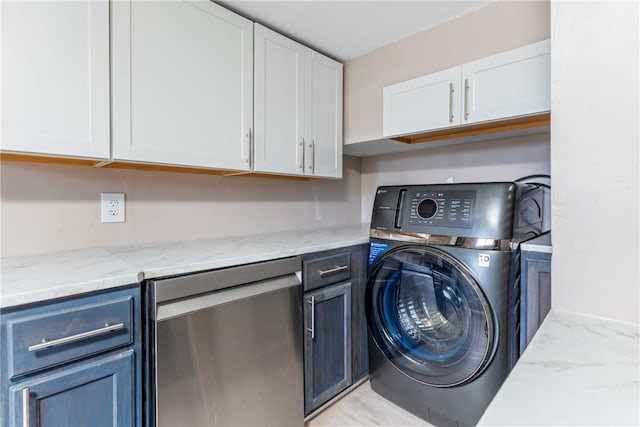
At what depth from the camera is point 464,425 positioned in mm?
1457

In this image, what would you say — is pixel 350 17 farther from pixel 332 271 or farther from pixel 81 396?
pixel 81 396

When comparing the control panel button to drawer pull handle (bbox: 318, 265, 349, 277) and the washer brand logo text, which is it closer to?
the washer brand logo text

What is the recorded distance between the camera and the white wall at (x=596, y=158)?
741mm

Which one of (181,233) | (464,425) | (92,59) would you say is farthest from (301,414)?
(92,59)

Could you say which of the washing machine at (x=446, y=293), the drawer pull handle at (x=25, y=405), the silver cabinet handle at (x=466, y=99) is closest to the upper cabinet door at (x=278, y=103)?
the washing machine at (x=446, y=293)

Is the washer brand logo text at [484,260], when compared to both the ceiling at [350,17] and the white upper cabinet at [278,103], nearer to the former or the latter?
the white upper cabinet at [278,103]

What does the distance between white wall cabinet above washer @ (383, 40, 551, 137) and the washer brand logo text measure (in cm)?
69

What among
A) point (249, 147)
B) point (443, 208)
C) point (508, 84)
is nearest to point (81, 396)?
point (249, 147)

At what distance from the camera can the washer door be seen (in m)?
1.41

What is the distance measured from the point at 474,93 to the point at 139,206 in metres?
1.78

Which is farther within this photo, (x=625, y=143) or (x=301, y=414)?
(x=301, y=414)

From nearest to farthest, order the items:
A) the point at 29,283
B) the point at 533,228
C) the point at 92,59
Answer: the point at 29,283, the point at 92,59, the point at 533,228

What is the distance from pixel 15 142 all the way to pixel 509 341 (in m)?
2.01

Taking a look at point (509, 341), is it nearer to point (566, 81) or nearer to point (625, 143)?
point (625, 143)
